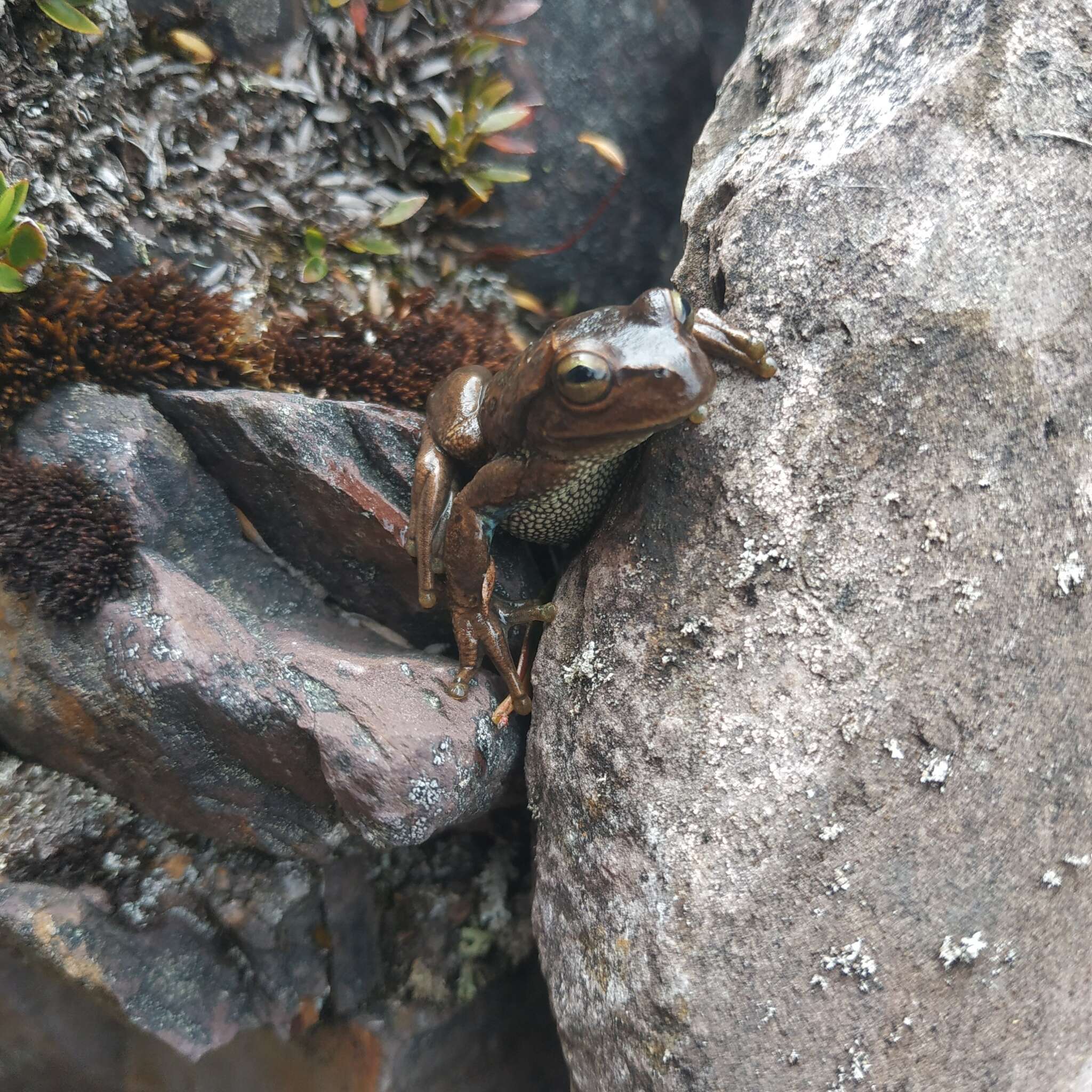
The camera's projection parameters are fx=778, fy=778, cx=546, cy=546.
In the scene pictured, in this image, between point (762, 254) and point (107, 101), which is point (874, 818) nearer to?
point (762, 254)

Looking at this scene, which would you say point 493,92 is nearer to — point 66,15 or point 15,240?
point 66,15

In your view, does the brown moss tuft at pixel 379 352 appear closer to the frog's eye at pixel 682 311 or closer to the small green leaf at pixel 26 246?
the small green leaf at pixel 26 246

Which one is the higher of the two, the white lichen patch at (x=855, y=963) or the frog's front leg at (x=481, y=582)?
the frog's front leg at (x=481, y=582)

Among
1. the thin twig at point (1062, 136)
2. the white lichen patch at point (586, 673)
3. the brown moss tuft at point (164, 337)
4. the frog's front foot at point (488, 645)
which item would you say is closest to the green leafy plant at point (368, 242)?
the brown moss tuft at point (164, 337)

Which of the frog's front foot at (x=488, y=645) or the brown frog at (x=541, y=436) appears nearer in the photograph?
the brown frog at (x=541, y=436)

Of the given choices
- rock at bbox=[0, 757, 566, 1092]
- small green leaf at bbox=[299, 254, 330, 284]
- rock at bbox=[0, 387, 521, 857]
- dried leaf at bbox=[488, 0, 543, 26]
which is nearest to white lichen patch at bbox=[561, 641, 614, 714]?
rock at bbox=[0, 387, 521, 857]

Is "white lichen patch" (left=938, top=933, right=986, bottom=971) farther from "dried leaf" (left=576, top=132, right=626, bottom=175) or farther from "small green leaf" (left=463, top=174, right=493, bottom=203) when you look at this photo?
"dried leaf" (left=576, top=132, right=626, bottom=175)

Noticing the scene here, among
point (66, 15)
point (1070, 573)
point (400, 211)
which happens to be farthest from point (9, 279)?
point (1070, 573)
